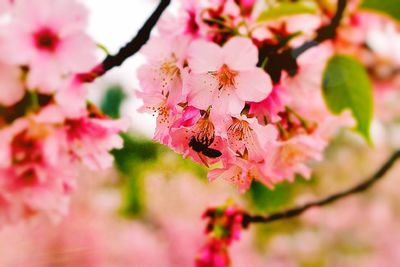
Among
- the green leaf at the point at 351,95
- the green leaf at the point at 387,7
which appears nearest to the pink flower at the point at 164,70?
the green leaf at the point at 351,95

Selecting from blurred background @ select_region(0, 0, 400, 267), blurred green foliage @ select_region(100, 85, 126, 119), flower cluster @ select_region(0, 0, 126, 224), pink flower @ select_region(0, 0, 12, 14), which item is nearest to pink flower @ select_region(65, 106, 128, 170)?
flower cluster @ select_region(0, 0, 126, 224)

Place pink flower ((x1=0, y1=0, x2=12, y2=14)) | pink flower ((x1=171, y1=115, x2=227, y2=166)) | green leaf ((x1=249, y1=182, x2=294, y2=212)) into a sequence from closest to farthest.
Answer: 1. pink flower ((x1=171, y1=115, x2=227, y2=166))
2. pink flower ((x1=0, y1=0, x2=12, y2=14))
3. green leaf ((x1=249, y1=182, x2=294, y2=212))

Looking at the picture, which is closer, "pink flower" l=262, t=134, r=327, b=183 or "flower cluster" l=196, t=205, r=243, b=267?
"pink flower" l=262, t=134, r=327, b=183

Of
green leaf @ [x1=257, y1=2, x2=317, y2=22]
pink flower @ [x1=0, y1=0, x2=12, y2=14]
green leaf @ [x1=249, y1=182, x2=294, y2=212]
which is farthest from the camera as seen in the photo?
green leaf @ [x1=249, y1=182, x2=294, y2=212]

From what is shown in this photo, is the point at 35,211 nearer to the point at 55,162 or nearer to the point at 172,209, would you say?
the point at 55,162

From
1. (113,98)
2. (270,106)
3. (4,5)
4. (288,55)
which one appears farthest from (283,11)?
(113,98)

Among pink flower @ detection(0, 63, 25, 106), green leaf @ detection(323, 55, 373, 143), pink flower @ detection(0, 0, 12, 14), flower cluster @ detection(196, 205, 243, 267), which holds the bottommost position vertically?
flower cluster @ detection(196, 205, 243, 267)

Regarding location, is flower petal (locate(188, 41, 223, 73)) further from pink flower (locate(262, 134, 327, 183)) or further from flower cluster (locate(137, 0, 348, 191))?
pink flower (locate(262, 134, 327, 183))

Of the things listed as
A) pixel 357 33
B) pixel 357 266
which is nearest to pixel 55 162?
pixel 357 33
